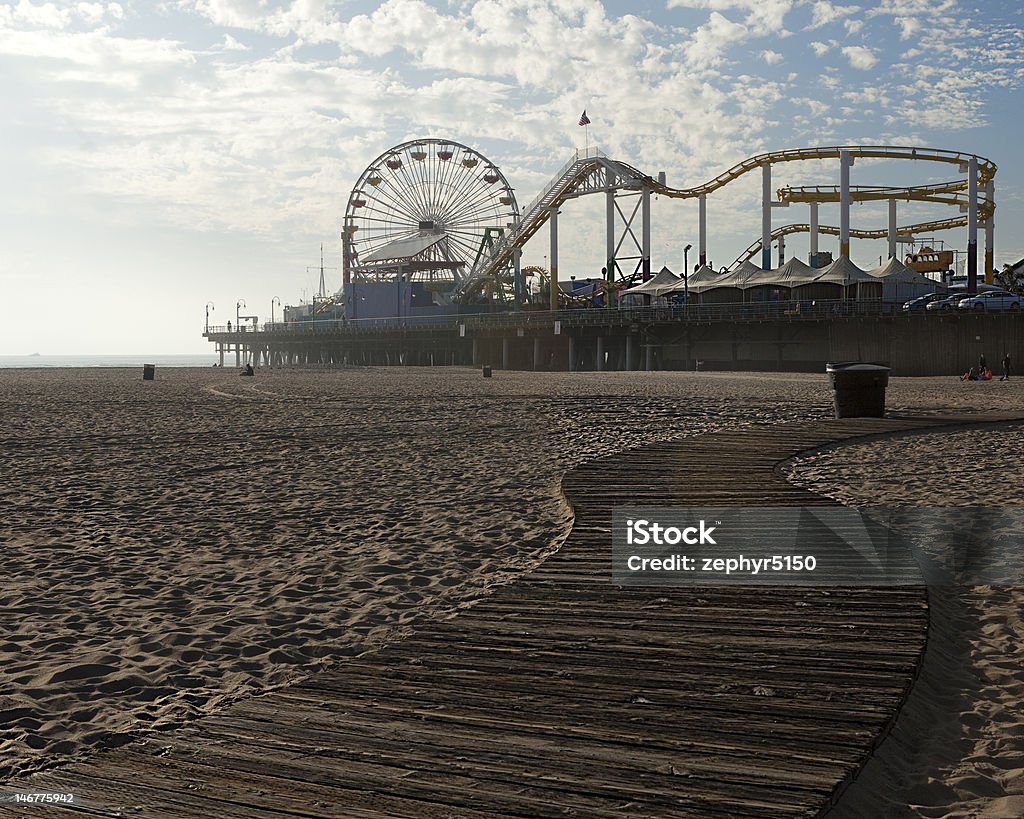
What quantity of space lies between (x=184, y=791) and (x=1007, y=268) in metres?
60.9

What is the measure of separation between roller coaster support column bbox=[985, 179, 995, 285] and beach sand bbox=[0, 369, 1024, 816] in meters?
40.4

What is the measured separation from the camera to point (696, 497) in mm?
7949

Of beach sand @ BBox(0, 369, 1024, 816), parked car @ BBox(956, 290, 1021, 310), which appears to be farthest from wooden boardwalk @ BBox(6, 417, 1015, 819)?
Answer: parked car @ BBox(956, 290, 1021, 310)

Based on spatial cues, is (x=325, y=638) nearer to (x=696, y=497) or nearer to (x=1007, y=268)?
(x=696, y=497)

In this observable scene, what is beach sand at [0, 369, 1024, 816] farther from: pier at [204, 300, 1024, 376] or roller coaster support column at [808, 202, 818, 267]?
roller coaster support column at [808, 202, 818, 267]

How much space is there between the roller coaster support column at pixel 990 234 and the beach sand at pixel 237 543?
133 feet

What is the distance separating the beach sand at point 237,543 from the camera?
4.33 m

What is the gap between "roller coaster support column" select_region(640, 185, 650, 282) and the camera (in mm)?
55062

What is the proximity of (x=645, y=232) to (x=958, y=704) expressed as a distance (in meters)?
53.7

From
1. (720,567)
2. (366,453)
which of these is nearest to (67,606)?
(720,567)

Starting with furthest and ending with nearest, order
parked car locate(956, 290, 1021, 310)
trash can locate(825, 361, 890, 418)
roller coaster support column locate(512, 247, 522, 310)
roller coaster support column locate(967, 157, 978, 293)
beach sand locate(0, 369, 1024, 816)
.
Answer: roller coaster support column locate(512, 247, 522, 310), roller coaster support column locate(967, 157, 978, 293), parked car locate(956, 290, 1021, 310), trash can locate(825, 361, 890, 418), beach sand locate(0, 369, 1024, 816)

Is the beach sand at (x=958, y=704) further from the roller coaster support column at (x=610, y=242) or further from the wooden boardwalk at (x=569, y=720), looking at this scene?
the roller coaster support column at (x=610, y=242)

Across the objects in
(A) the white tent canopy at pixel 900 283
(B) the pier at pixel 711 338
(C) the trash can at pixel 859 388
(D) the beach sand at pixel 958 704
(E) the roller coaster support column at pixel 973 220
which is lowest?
(D) the beach sand at pixel 958 704

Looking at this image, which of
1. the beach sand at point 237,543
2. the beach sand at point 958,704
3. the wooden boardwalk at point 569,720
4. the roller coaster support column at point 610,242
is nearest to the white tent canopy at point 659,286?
the roller coaster support column at point 610,242
